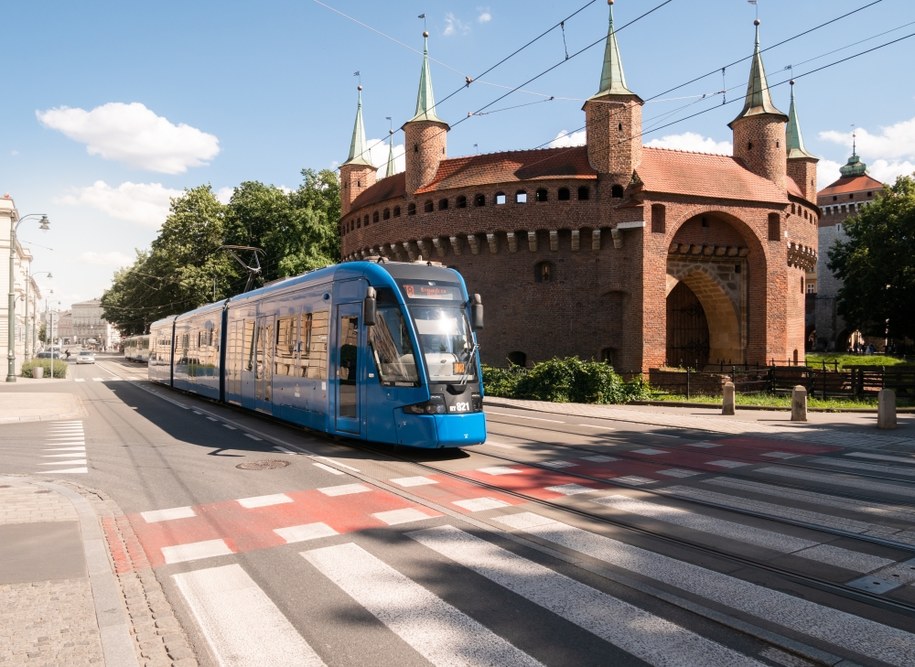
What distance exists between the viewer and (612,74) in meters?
32.0

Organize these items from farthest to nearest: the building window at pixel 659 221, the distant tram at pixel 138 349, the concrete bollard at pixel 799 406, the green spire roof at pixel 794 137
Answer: the distant tram at pixel 138 349
the green spire roof at pixel 794 137
the building window at pixel 659 221
the concrete bollard at pixel 799 406

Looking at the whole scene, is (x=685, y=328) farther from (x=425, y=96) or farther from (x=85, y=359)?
(x=85, y=359)

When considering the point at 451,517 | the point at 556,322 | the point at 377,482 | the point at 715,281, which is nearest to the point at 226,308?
the point at 377,482

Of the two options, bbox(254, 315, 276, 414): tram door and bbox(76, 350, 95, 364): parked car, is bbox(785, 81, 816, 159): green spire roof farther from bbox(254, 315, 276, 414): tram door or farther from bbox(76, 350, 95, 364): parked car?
bbox(76, 350, 95, 364): parked car

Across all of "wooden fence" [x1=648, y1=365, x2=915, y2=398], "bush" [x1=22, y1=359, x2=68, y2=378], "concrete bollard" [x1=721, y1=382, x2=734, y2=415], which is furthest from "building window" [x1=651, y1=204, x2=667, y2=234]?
Answer: "bush" [x1=22, y1=359, x2=68, y2=378]

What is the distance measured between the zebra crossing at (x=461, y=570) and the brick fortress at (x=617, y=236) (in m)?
25.0

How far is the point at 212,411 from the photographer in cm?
1833

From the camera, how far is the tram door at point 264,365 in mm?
14562

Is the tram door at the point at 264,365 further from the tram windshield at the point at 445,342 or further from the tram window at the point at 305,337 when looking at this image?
the tram windshield at the point at 445,342

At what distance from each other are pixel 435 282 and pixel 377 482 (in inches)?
147

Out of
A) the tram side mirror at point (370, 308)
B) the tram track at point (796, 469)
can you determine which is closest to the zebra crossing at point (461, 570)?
the tram track at point (796, 469)

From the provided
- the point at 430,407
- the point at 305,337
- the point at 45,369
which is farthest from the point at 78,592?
the point at 45,369

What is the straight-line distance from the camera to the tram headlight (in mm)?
10055

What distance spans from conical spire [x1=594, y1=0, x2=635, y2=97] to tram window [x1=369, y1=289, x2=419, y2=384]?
82.7ft
